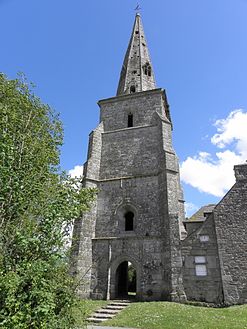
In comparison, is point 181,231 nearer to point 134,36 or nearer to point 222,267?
point 222,267

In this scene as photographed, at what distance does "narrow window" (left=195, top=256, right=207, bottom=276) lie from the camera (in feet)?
38.0

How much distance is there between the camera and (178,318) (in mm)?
8250

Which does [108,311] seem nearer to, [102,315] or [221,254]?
[102,315]

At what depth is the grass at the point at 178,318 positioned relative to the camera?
7500 millimetres

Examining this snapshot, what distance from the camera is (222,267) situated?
11.4 metres

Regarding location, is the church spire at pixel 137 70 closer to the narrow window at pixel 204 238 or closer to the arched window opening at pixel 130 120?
the arched window opening at pixel 130 120

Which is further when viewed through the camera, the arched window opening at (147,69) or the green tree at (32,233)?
the arched window opening at (147,69)

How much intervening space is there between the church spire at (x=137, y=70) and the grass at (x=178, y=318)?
16.2 m

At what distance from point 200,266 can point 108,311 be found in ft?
15.9

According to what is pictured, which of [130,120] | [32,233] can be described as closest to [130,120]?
[130,120]

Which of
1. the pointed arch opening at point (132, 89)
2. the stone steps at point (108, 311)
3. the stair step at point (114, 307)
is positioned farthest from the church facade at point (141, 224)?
the stair step at point (114, 307)

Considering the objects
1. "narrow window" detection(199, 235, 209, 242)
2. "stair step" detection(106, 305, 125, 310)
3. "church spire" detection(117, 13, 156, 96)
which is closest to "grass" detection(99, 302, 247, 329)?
"stair step" detection(106, 305, 125, 310)

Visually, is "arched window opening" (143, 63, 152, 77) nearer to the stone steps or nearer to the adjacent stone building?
the adjacent stone building

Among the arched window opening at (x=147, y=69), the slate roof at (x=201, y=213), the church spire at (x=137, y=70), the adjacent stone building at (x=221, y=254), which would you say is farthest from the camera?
the arched window opening at (x=147, y=69)
